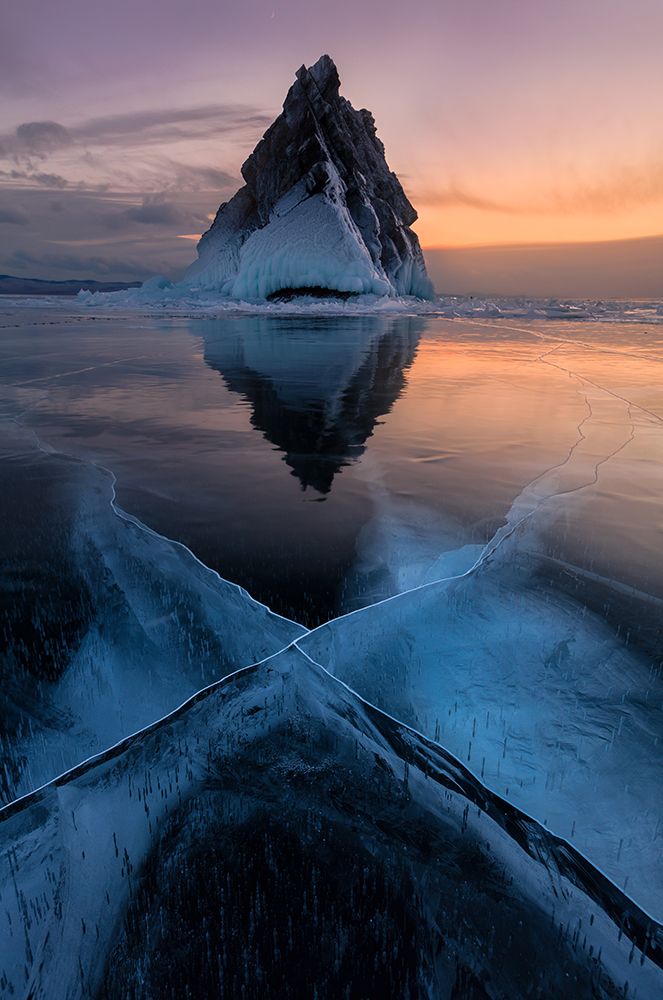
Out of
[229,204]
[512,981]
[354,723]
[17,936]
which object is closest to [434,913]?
[512,981]

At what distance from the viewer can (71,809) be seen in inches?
65.2

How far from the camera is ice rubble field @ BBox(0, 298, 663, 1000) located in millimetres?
1402

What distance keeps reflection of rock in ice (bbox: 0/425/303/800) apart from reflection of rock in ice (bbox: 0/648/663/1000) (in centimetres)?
20

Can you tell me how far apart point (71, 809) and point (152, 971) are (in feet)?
1.77

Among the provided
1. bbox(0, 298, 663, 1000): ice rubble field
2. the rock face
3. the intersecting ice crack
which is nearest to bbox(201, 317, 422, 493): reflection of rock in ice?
the intersecting ice crack

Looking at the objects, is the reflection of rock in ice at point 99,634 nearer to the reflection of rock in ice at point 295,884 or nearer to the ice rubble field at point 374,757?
the ice rubble field at point 374,757

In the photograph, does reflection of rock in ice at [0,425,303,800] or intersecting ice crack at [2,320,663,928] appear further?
intersecting ice crack at [2,320,663,928]

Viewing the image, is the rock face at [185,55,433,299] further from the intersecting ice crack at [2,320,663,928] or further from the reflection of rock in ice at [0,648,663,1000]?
the reflection of rock in ice at [0,648,663,1000]

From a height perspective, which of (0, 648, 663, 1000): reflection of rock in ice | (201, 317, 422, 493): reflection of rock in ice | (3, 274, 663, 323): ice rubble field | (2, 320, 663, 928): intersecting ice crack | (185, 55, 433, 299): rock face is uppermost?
(185, 55, 433, 299): rock face

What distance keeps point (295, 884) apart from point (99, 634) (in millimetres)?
1459

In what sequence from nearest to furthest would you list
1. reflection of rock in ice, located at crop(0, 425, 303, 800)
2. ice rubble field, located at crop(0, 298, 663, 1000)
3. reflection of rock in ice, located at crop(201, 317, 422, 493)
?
ice rubble field, located at crop(0, 298, 663, 1000)
reflection of rock in ice, located at crop(0, 425, 303, 800)
reflection of rock in ice, located at crop(201, 317, 422, 493)

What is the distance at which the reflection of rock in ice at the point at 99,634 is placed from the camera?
1973 millimetres

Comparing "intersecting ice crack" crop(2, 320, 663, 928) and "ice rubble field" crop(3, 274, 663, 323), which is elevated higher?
"intersecting ice crack" crop(2, 320, 663, 928)

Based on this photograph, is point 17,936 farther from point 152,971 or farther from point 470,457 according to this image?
point 470,457
